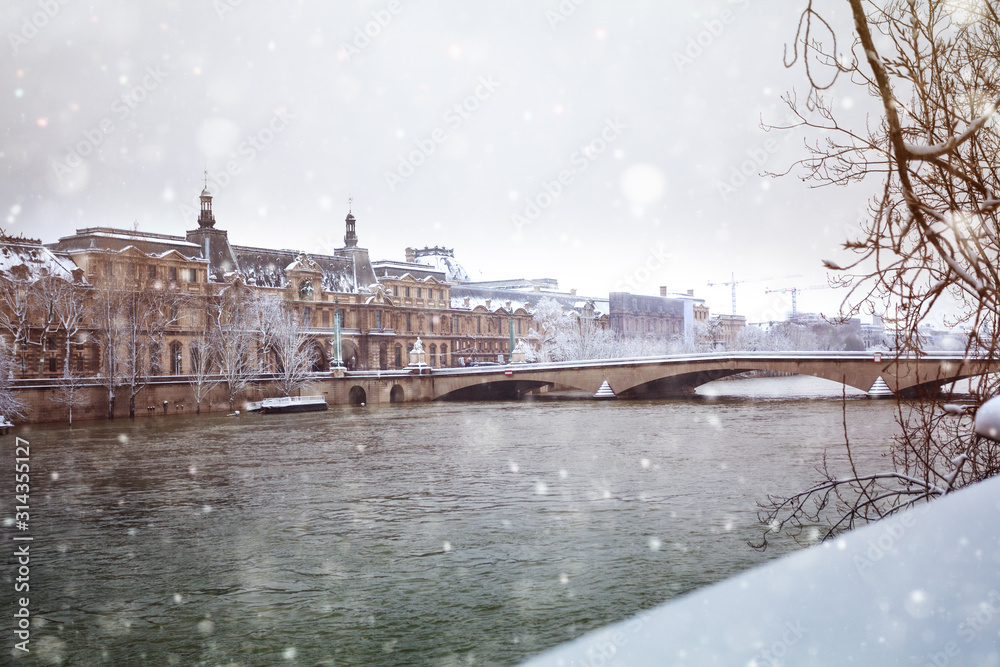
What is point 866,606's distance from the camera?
5.75 feet

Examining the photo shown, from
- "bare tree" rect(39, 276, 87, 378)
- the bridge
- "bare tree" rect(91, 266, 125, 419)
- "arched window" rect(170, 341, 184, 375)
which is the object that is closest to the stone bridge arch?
the bridge

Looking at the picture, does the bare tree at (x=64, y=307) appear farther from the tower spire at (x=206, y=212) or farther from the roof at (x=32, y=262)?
the tower spire at (x=206, y=212)

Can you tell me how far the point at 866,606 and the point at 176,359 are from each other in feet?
178

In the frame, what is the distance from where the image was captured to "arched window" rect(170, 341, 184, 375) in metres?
51.9

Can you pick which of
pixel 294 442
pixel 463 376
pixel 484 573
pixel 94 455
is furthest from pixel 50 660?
pixel 463 376

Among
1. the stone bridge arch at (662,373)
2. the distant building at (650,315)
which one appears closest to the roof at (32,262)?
the stone bridge arch at (662,373)

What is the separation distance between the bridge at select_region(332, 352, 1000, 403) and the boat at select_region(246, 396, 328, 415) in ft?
18.1

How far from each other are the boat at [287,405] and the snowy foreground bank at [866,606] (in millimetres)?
42848

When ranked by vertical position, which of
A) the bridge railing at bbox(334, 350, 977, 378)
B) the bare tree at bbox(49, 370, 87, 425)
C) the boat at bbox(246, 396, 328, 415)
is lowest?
the boat at bbox(246, 396, 328, 415)

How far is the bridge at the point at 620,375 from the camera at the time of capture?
136 ft

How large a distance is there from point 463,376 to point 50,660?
46.0 metres

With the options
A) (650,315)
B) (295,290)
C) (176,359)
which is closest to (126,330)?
(176,359)

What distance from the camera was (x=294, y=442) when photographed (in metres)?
27.2

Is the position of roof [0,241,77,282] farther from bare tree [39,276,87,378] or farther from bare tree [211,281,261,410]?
bare tree [211,281,261,410]
